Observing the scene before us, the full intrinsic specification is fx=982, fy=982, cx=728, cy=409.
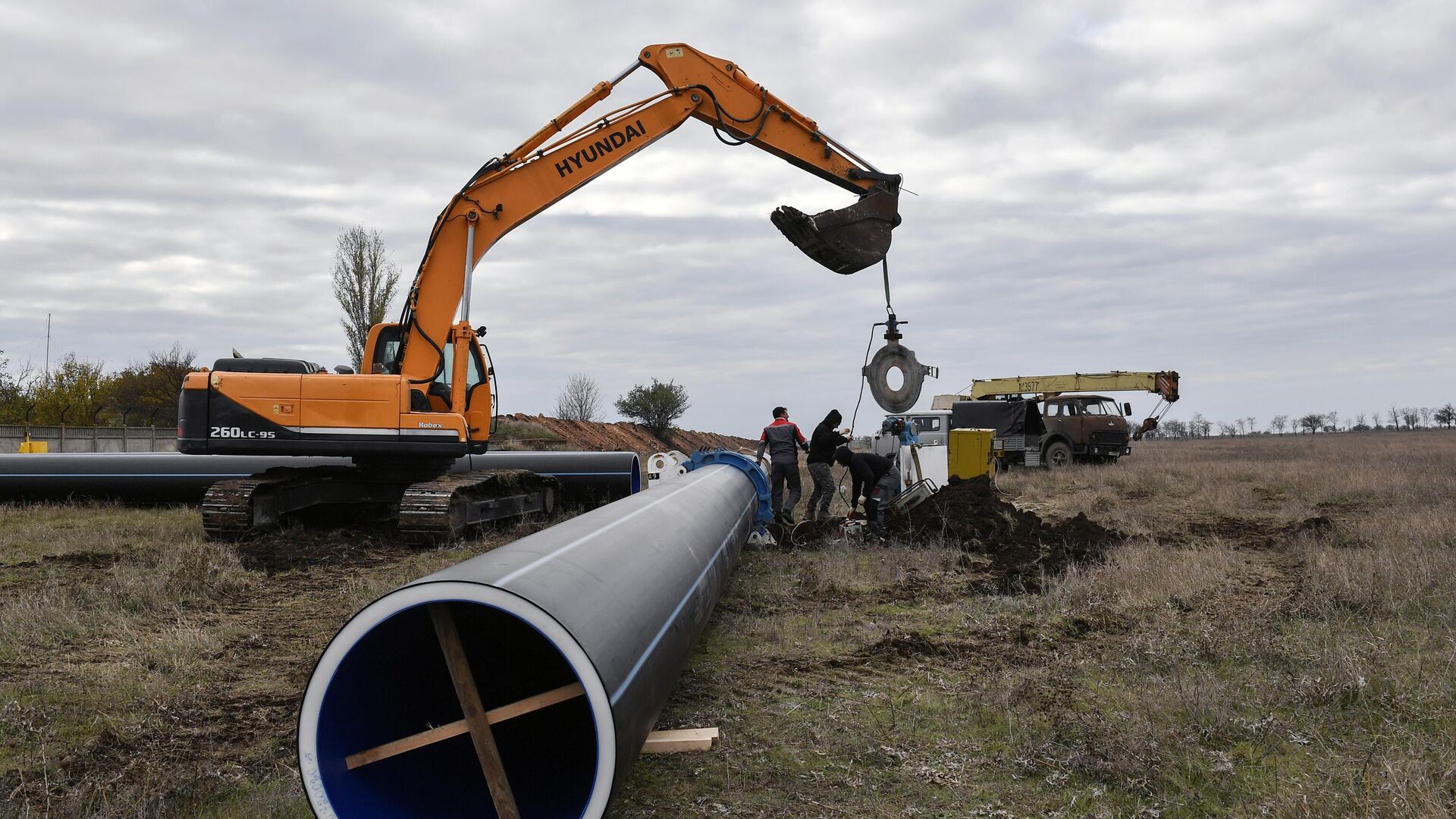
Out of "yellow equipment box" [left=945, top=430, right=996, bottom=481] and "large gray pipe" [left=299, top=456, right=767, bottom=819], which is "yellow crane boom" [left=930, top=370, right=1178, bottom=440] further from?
"large gray pipe" [left=299, top=456, right=767, bottom=819]

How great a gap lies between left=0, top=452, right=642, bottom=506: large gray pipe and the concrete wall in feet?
60.4

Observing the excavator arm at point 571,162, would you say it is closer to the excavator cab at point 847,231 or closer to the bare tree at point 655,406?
the excavator cab at point 847,231

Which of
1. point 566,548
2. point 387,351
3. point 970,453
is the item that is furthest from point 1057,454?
point 566,548

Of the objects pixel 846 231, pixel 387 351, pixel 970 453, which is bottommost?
pixel 970 453

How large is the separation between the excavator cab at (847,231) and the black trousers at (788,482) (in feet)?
9.40

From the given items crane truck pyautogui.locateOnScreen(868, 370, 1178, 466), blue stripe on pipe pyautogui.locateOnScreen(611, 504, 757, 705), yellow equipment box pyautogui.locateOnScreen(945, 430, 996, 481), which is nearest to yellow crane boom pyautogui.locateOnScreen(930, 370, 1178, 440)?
crane truck pyautogui.locateOnScreen(868, 370, 1178, 466)

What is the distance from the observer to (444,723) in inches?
142

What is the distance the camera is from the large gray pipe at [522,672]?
277 cm

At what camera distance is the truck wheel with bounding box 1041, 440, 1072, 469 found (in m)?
23.4

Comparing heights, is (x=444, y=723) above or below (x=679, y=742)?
above

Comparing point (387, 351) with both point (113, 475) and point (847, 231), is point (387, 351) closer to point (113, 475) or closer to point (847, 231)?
point (847, 231)

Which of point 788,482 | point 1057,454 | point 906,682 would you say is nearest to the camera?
point 906,682

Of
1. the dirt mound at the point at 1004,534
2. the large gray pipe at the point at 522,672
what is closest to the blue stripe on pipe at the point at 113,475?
the dirt mound at the point at 1004,534

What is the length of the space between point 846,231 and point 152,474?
9.93 metres
